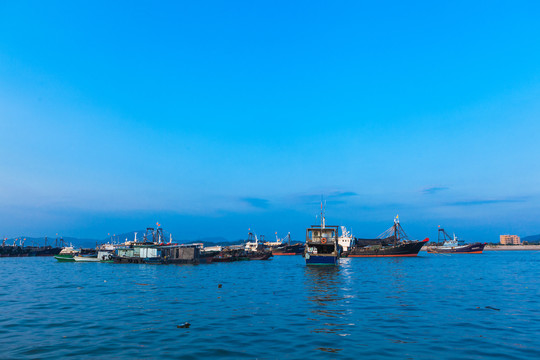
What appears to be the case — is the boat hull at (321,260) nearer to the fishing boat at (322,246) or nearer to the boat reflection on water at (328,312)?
the fishing boat at (322,246)

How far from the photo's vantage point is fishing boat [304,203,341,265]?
210 feet

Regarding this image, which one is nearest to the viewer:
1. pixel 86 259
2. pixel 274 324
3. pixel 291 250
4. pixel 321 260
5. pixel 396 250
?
pixel 274 324

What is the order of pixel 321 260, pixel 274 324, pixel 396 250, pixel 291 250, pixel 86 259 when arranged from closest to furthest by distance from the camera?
pixel 274 324, pixel 321 260, pixel 86 259, pixel 396 250, pixel 291 250

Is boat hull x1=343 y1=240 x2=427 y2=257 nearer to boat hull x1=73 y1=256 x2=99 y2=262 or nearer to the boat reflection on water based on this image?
boat hull x1=73 y1=256 x2=99 y2=262

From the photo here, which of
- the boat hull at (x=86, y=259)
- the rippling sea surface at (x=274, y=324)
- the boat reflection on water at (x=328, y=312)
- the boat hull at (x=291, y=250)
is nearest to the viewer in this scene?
the rippling sea surface at (x=274, y=324)

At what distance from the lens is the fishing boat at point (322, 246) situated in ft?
210

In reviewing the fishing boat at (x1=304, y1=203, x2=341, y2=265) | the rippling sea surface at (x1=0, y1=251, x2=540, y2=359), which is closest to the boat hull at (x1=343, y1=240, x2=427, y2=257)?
the fishing boat at (x1=304, y1=203, x2=341, y2=265)

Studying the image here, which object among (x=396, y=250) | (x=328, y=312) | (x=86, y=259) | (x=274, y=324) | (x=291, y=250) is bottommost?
(x=291, y=250)

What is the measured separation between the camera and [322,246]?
7069cm

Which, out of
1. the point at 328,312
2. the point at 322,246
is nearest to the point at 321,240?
the point at 322,246

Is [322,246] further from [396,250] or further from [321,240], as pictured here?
[396,250]

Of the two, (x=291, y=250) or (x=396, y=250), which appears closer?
(x=396, y=250)

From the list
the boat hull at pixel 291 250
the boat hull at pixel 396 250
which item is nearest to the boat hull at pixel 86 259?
the boat hull at pixel 396 250

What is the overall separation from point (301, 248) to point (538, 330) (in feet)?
533
